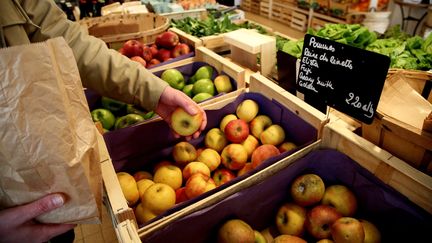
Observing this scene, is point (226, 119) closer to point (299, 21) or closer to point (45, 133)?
point (45, 133)

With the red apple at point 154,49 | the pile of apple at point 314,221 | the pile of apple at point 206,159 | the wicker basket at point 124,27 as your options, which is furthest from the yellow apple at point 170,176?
the wicker basket at point 124,27

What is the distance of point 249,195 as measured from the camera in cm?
114

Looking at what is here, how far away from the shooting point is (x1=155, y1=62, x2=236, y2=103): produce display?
6.06 ft

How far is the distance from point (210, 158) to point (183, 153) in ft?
0.44

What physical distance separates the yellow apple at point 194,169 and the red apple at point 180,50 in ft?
4.09

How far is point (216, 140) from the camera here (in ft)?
5.00

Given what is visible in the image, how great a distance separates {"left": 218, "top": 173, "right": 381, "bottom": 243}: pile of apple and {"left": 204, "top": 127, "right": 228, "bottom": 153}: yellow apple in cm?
43

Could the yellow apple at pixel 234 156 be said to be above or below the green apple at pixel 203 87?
below

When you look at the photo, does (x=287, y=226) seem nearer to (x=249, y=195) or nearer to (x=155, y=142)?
(x=249, y=195)

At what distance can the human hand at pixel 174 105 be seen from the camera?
1.37m

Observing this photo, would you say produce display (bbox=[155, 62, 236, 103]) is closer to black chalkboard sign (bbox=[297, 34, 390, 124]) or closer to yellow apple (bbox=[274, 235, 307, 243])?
black chalkboard sign (bbox=[297, 34, 390, 124])

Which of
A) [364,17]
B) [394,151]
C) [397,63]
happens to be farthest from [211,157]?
[364,17]

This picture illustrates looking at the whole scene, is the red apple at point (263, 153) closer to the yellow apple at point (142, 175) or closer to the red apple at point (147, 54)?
the yellow apple at point (142, 175)

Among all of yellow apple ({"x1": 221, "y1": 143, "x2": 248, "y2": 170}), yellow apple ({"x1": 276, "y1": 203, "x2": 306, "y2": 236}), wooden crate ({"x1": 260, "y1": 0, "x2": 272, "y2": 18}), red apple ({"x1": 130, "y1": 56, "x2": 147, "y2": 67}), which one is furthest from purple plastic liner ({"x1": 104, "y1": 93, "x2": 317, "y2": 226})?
wooden crate ({"x1": 260, "y1": 0, "x2": 272, "y2": 18})
